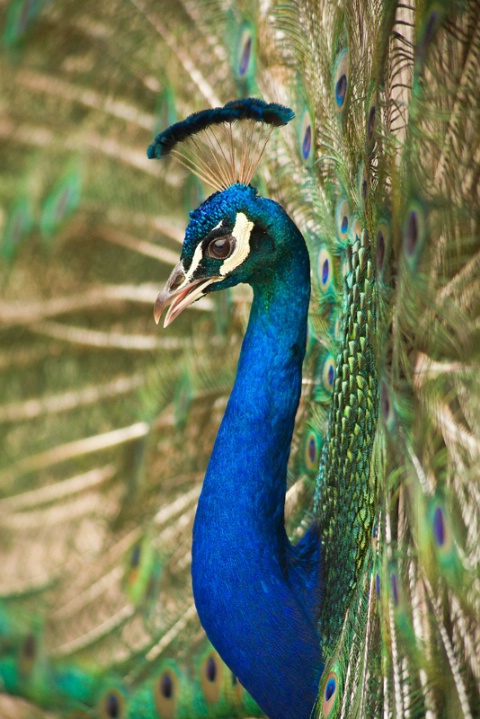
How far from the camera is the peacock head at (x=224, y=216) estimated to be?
1151 mm

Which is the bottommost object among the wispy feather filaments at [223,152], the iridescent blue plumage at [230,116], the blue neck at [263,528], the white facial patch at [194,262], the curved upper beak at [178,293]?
the blue neck at [263,528]

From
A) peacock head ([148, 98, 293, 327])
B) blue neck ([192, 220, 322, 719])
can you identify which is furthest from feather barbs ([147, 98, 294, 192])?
blue neck ([192, 220, 322, 719])

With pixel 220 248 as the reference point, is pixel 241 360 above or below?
below

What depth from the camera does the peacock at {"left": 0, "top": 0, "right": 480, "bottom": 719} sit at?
0.93m

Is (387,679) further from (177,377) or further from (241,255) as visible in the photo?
(177,377)

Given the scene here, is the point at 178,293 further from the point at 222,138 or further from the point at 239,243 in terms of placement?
the point at 222,138

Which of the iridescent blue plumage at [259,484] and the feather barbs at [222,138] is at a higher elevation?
the feather barbs at [222,138]

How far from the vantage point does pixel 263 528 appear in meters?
1.21

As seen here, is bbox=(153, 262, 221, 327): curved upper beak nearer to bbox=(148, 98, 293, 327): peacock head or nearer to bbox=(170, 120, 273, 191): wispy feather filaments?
bbox=(148, 98, 293, 327): peacock head

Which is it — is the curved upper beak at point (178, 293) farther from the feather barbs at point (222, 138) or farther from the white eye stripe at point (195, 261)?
the feather barbs at point (222, 138)

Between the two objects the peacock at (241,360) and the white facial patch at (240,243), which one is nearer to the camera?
the peacock at (241,360)

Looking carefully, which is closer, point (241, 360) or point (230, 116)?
point (230, 116)

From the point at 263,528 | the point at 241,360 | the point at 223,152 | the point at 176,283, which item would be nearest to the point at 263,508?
the point at 263,528

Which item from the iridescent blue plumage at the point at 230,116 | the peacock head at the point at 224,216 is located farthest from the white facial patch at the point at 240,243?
the iridescent blue plumage at the point at 230,116
